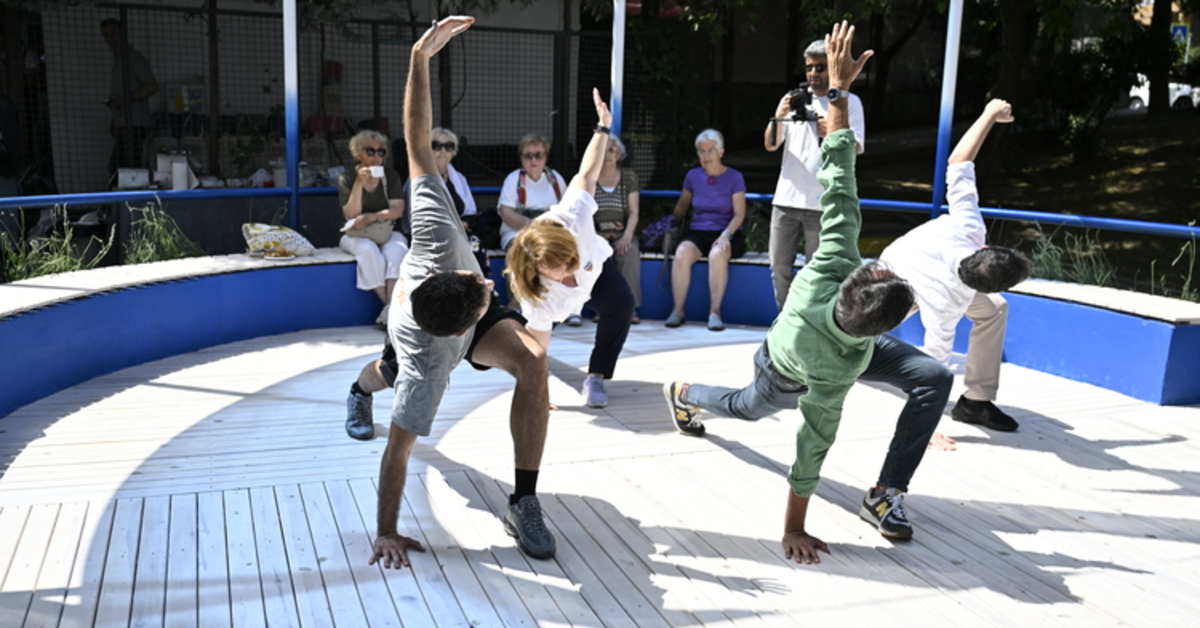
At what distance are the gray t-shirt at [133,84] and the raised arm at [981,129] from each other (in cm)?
635

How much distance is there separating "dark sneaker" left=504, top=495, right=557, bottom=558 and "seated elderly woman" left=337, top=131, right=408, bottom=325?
10.6 ft

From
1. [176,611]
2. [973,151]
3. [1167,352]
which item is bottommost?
[176,611]

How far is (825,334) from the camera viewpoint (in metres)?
3.09

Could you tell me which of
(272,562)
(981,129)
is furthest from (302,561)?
(981,129)

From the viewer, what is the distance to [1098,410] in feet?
16.6

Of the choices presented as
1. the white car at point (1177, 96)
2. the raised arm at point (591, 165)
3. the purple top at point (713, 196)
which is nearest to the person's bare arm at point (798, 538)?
the raised arm at point (591, 165)

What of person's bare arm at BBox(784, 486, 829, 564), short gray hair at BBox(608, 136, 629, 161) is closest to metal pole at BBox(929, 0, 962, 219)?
short gray hair at BBox(608, 136, 629, 161)

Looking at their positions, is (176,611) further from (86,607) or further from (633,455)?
(633,455)

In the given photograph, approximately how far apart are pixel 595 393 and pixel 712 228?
2.34 meters

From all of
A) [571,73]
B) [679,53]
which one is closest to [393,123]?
[571,73]

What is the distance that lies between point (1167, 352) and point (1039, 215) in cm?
115

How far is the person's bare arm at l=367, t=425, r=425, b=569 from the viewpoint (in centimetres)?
308

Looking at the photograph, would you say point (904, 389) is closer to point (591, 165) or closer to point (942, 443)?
point (942, 443)

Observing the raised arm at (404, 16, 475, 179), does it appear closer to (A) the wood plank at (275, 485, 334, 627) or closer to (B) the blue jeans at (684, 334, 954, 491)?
(A) the wood plank at (275, 485, 334, 627)
